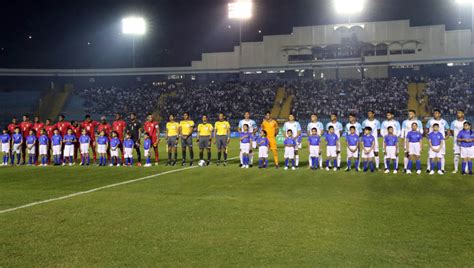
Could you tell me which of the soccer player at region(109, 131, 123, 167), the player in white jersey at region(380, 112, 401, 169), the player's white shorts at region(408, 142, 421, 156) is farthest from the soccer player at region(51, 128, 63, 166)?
the player's white shorts at region(408, 142, 421, 156)

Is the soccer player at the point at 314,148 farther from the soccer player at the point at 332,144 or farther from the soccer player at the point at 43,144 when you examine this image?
the soccer player at the point at 43,144

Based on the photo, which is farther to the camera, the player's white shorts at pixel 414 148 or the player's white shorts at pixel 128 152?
the player's white shorts at pixel 128 152

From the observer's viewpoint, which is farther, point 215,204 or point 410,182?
point 410,182

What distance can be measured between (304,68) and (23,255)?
48198 mm

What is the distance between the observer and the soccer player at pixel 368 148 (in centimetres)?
1488

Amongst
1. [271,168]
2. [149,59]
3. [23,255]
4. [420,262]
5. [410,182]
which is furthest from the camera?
[149,59]

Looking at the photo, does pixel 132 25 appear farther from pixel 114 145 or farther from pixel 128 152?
pixel 128 152

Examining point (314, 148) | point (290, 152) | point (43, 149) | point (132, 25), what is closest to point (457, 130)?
point (314, 148)

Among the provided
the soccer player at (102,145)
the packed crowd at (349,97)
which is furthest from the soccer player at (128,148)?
the packed crowd at (349,97)

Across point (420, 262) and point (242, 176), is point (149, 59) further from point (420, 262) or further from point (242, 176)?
point (420, 262)

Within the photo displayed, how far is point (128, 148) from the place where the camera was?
685 inches

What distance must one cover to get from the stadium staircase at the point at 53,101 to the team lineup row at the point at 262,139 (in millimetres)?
33980

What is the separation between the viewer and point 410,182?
12.2m

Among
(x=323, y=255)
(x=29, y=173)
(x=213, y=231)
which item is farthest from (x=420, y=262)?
(x=29, y=173)
